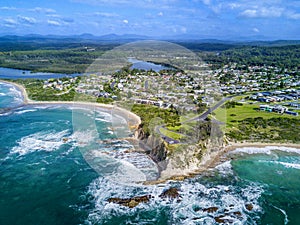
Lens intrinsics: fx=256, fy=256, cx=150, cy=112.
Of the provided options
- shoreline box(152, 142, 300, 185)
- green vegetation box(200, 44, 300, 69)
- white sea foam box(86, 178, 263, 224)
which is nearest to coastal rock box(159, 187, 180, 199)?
white sea foam box(86, 178, 263, 224)

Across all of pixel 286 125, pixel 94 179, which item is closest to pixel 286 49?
pixel 286 125

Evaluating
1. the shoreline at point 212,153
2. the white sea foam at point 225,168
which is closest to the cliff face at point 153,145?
the shoreline at point 212,153

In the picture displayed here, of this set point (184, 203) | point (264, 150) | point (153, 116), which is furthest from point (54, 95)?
point (184, 203)

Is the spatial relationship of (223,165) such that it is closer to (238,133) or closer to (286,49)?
(238,133)

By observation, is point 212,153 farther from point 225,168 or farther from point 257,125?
point 257,125

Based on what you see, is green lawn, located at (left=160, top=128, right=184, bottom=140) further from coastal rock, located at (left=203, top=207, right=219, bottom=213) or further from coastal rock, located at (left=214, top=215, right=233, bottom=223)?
coastal rock, located at (left=214, top=215, right=233, bottom=223)
